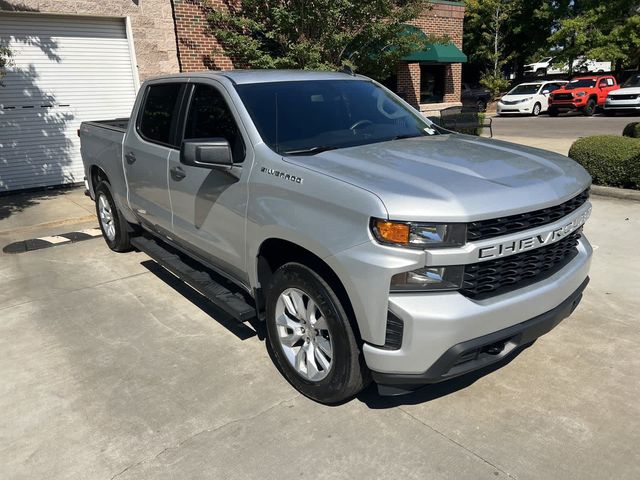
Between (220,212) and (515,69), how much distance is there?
46587 mm

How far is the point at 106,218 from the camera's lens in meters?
6.30

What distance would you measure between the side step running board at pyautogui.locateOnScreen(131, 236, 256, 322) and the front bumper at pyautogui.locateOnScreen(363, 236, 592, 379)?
1.24 meters

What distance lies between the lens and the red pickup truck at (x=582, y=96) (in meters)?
24.0

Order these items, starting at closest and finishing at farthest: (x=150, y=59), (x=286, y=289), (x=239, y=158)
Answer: (x=286, y=289)
(x=239, y=158)
(x=150, y=59)

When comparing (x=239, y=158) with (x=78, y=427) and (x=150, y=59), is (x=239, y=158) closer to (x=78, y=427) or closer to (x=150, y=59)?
(x=78, y=427)

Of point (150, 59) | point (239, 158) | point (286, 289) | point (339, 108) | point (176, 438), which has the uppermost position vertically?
point (150, 59)

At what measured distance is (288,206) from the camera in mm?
2971

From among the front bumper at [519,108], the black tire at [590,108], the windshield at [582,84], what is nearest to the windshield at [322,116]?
the black tire at [590,108]

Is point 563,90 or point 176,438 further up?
point 563,90

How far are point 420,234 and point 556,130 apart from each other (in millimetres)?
18410

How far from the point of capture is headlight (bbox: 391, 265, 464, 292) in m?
2.48

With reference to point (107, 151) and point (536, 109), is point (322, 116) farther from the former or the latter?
point (536, 109)

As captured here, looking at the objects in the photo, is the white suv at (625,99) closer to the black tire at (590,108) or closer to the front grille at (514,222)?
the black tire at (590,108)

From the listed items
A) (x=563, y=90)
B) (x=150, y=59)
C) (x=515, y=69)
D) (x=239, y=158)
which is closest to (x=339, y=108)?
(x=239, y=158)
